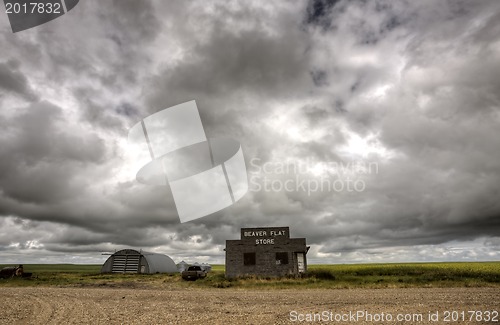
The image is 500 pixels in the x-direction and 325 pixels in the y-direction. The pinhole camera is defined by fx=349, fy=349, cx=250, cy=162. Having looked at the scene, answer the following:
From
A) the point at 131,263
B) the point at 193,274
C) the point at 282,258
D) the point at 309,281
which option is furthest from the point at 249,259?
the point at 131,263

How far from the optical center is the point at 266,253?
34.2 metres

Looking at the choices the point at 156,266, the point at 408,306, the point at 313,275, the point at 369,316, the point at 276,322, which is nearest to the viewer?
the point at 276,322

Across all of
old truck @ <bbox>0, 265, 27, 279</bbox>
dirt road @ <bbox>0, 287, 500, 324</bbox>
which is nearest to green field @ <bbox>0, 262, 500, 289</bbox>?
old truck @ <bbox>0, 265, 27, 279</bbox>

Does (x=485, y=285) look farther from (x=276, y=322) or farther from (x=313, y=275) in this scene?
(x=276, y=322)

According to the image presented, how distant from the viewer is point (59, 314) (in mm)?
12977

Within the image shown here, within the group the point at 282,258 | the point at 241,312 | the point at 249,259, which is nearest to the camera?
the point at 241,312

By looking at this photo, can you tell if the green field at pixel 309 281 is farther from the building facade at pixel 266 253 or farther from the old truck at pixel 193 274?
the building facade at pixel 266 253

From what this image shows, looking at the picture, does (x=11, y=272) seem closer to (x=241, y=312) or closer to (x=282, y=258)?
(x=282, y=258)

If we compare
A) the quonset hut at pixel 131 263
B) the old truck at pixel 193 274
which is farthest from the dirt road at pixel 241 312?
the quonset hut at pixel 131 263

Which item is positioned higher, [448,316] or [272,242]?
[272,242]

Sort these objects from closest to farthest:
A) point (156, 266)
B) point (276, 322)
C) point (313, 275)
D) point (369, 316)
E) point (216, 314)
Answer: point (276, 322)
point (369, 316)
point (216, 314)
point (313, 275)
point (156, 266)

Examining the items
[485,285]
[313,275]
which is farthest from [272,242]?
[485,285]

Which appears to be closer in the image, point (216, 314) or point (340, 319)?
point (340, 319)

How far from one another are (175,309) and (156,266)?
40.1 metres
